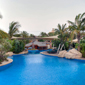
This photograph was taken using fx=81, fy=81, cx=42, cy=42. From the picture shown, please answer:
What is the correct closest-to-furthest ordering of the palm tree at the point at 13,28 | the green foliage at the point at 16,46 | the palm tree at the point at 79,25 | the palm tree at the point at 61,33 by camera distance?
the palm tree at the point at 79,25, the palm tree at the point at 61,33, the green foliage at the point at 16,46, the palm tree at the point at 13,28

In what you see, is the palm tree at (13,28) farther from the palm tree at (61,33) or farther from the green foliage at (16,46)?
the palm tree at (61,33)

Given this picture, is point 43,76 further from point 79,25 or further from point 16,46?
point 16,46

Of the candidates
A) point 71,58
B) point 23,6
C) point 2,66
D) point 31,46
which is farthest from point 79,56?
point 31,46

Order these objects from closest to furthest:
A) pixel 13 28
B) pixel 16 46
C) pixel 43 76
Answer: pixel 43 76, pixel 16 46, pixel 13 28

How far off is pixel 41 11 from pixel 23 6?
3842mm

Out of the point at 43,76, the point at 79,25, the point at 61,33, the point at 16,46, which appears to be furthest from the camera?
the point at 16,46

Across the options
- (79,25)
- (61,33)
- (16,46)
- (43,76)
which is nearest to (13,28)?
(16,46)

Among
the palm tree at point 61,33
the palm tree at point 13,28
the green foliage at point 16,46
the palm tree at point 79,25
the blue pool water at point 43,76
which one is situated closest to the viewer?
the blue pool water at point 43,76

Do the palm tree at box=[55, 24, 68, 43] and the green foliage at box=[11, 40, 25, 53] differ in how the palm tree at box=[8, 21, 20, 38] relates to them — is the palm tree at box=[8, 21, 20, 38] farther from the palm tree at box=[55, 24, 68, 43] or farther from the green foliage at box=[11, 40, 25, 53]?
the palm tree at box=[55, 24, 68, 43]

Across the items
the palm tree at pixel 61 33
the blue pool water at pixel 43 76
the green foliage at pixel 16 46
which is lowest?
the blue pool water at pixel 43 76

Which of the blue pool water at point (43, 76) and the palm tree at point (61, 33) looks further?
the palm tree at point (61, 33)

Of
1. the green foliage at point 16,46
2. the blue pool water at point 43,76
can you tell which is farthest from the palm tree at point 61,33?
the green foliage at point 16,46

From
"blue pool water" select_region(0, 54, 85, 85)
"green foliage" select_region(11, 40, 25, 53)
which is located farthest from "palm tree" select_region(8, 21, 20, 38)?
"blue pool water" select_region(0, 54, 85, 85)

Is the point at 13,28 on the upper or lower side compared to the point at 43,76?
upper
